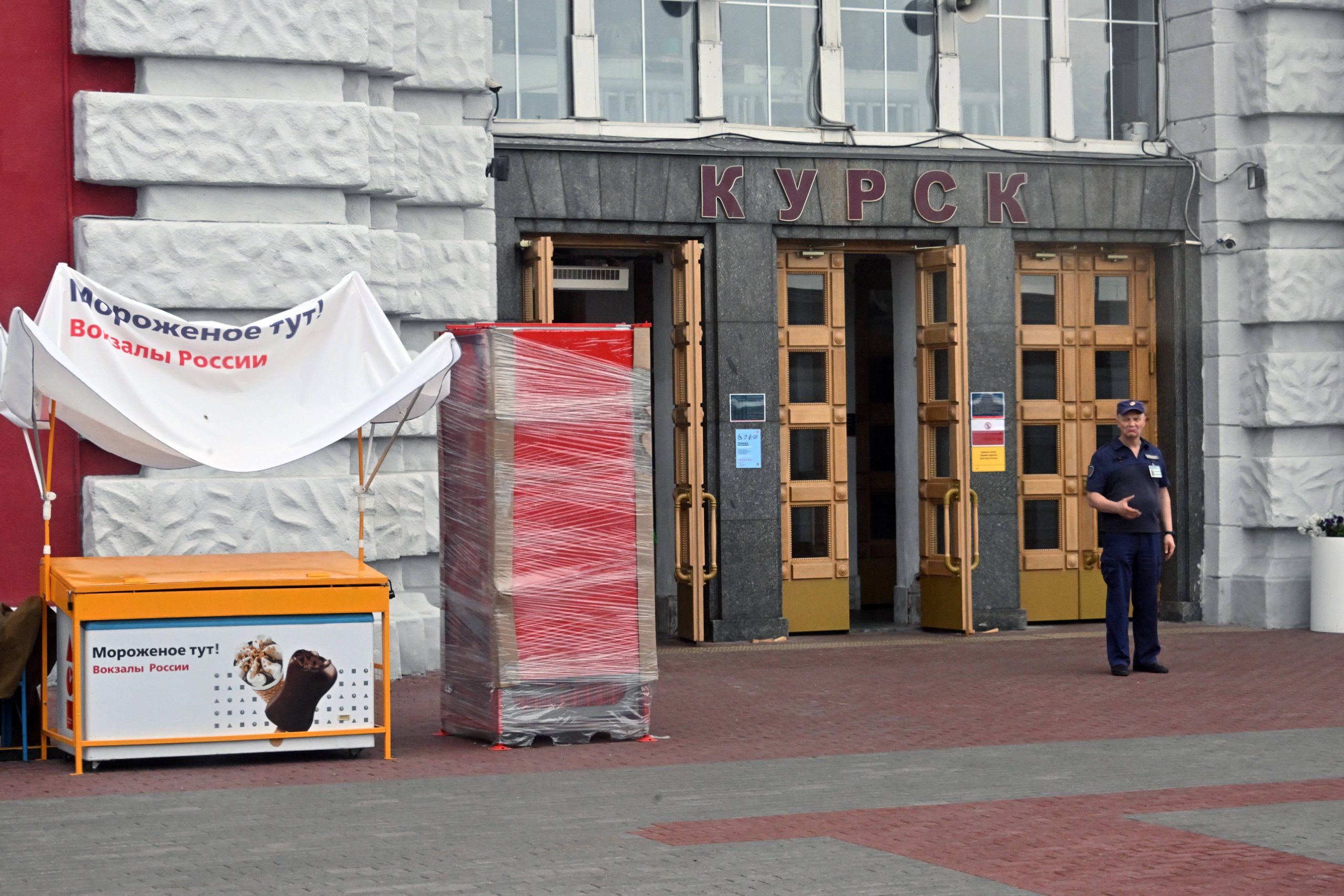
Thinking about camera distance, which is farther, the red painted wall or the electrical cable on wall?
the electrical cable on wall

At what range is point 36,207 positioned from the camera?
1209 cm

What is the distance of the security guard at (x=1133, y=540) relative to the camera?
1330cm

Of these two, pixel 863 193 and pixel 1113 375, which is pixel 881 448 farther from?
pixel 863 193

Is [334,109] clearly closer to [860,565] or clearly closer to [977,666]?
[977,666]

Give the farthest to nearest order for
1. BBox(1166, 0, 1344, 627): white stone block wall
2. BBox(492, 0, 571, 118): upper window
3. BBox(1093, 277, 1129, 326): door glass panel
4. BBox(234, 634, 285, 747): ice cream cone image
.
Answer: BBox(1093, 277, 1129, 326): door glass panel, BBox(1166, 0, 1344, 627): white stone block wall, BBox(492, 0, 571, 118): upper window, BBox(234, 634, 285, 747): ice cream cone image

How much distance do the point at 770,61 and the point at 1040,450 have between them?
164 inches

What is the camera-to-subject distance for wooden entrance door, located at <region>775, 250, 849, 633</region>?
16.0m

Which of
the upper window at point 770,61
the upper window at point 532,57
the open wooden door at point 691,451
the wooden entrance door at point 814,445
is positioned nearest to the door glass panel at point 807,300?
the wooden entrance door at point 814,445

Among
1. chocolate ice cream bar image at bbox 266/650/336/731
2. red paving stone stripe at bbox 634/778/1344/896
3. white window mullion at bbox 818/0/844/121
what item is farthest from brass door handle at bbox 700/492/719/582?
red paving stone stripe at bbox 634/778/1344/896

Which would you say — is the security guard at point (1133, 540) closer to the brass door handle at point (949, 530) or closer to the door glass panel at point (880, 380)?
the brass door handle at point (949, 530)

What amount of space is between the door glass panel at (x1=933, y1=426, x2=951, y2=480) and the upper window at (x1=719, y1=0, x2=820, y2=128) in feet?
9.32

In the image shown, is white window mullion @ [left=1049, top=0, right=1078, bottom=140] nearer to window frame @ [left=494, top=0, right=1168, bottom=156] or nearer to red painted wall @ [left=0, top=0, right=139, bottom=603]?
window frame @ [left=494, top=0, right=1168, bottom=156]

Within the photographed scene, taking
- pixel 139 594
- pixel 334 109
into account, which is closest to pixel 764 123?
pixel 334 109

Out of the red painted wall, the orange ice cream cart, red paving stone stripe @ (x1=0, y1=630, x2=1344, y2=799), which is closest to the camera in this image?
the orange ice cream cart
